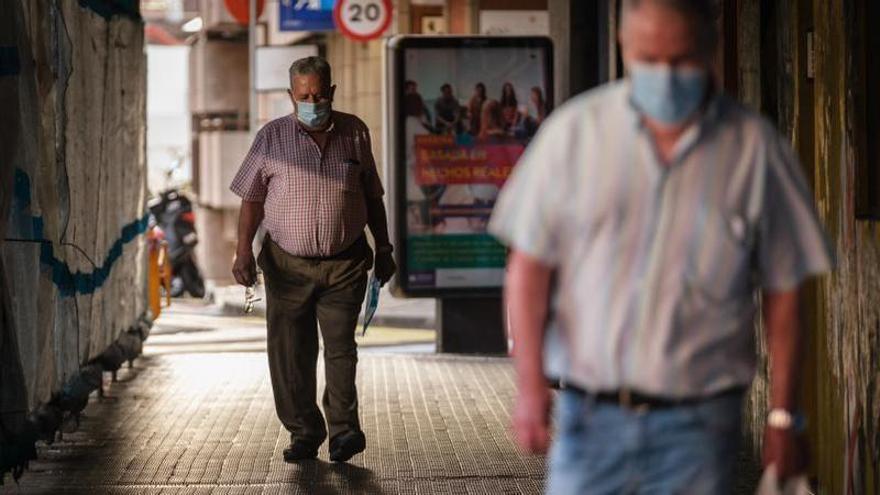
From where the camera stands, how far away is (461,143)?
16594 millimetres

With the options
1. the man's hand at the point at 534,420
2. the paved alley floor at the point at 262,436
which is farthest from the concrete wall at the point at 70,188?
the man's hand at the point at 534,420

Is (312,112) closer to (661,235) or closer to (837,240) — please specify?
(837,240)

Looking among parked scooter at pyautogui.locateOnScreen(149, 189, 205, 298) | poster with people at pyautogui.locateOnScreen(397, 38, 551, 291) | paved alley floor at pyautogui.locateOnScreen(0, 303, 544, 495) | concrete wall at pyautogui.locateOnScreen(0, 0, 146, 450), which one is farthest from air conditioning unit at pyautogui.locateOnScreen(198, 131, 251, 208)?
concrete wall at pyautogui.locateOnScreen(0, 0, 146, 450)

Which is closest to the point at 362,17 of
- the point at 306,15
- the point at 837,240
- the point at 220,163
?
the point at 306,15

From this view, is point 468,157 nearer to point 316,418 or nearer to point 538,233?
point 316,418

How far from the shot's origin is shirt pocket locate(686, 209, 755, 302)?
427cm

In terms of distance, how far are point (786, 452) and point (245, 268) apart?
5832 millimetres


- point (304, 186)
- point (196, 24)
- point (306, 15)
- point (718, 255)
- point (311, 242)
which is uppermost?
point (196, 24)

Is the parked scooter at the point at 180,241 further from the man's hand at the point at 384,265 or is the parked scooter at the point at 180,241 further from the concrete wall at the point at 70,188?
the man's hand at the point at 384,265

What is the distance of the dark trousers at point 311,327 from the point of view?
988 cm

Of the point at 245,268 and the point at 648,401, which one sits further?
the point at 245,268

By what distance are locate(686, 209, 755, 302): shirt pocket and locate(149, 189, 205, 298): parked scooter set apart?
1022 inches

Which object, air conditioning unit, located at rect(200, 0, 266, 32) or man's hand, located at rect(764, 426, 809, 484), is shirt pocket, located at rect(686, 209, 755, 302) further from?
air conditioning unit, located at rect(200, 0, 266, 32)

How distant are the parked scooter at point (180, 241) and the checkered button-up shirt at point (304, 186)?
20.3 meters
